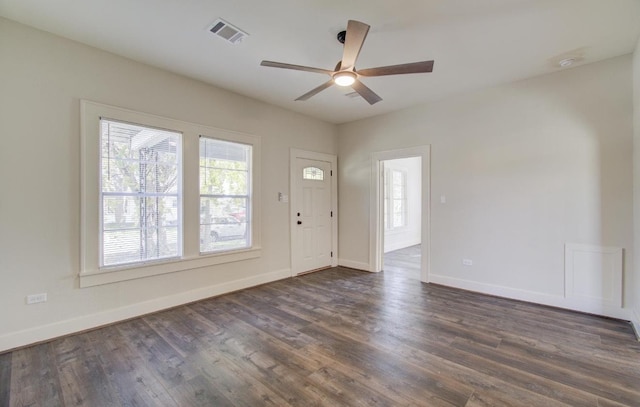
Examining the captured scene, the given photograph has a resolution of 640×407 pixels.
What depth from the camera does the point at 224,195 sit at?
4125 millimetres

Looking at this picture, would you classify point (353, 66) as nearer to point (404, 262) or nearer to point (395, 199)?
point (404, 262)

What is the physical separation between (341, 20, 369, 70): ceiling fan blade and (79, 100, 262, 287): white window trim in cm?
233

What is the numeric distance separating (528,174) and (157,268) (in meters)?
4.84

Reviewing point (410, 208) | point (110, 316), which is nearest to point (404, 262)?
point (410, 208)

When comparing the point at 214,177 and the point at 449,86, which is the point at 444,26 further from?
the point at 214,177

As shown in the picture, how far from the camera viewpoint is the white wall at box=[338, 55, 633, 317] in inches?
126

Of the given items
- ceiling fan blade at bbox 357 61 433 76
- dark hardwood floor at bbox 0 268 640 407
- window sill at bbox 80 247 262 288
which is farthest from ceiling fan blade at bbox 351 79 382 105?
window sill at bbox 80 247 262 288

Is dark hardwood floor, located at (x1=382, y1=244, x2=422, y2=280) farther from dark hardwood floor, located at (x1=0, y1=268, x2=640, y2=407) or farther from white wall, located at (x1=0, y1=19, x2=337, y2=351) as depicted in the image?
white wall, located at (x1=0, y1=19, x2=337, y2=351)

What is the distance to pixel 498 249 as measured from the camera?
3959 millimetres

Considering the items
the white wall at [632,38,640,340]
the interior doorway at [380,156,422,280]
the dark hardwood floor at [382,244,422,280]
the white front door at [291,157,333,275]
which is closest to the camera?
the white wall at [632,38,640,340]

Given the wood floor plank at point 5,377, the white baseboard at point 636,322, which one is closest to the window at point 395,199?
the white baseboard at point 636,322

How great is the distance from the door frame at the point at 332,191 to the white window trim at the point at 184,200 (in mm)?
681

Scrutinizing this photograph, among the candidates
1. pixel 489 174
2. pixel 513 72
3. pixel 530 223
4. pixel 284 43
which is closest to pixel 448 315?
pixel 530 223

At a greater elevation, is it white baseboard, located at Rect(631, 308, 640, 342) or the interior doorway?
the interior doorway
